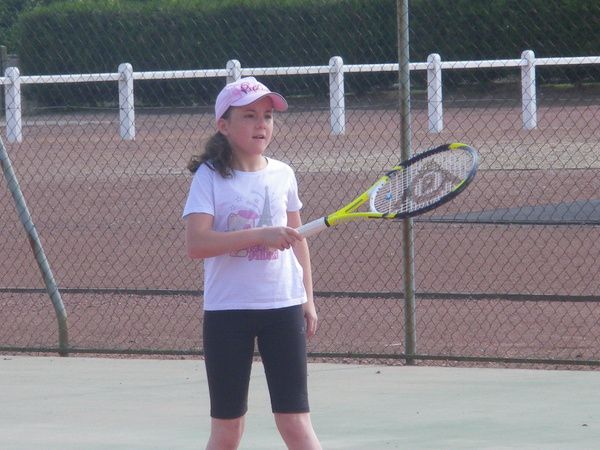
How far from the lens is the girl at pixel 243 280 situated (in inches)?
155

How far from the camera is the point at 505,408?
5.62 m

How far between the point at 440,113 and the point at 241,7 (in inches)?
259

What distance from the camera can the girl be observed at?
3934 millimetres

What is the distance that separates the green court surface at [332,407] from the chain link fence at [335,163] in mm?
198

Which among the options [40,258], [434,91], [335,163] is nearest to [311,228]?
[40,258]

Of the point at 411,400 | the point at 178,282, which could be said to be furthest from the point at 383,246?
→ the point at 411,400

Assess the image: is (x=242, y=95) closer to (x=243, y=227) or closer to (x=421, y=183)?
(x=243, y=227)

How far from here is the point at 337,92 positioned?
59.6 ft

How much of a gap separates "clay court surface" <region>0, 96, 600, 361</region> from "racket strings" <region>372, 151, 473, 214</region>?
A: 2790 mm

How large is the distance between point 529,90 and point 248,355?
14363mm

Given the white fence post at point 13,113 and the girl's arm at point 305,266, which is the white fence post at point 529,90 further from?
the girl's arm at point 305,266

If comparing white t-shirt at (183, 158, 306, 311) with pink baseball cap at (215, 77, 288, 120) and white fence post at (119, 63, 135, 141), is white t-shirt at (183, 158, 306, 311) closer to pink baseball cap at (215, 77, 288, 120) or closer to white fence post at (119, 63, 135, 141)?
pink baseball cap at (215, 77, 288, 120)

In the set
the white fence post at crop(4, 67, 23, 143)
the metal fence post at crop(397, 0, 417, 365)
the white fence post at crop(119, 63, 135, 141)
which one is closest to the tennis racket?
the metal fence post at crop(397, 0, 417, 365)

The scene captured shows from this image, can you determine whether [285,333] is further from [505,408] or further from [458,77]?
[458,77]
